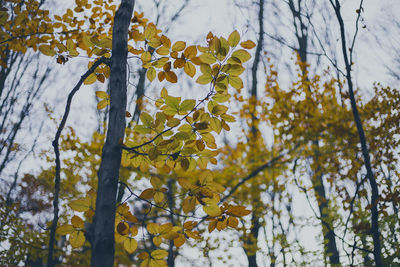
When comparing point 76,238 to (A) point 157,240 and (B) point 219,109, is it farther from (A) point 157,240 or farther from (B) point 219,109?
(B) point 219,109

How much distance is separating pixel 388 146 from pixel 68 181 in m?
6.68

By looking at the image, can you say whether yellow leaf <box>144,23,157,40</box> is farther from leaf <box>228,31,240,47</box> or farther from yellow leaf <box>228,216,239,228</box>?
yellow leaf <box>228,216,239,228</box>

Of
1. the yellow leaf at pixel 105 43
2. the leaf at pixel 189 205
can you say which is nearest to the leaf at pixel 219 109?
the leaf at pixel 189 205

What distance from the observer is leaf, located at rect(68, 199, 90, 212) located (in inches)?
45.4

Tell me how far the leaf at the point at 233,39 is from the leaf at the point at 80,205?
0.96m

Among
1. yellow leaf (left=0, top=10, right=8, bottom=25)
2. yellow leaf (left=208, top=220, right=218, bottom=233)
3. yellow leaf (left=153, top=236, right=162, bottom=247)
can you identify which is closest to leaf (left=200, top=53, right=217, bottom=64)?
yellow leaf (left=208, top=220, right=218, bottom=233)

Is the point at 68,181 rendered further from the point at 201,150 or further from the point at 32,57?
the point at 201,150

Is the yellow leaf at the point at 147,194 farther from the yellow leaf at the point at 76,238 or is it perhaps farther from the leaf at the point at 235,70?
the leaf at the point at 235,70

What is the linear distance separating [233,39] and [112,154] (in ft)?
2.48

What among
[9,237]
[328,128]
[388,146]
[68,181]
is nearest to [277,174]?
[328,128]

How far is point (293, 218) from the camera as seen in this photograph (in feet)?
21.7

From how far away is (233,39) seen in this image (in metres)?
1.22

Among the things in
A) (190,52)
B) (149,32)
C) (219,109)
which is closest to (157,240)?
(219,109)

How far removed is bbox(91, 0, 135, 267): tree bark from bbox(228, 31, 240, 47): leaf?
0.53m
